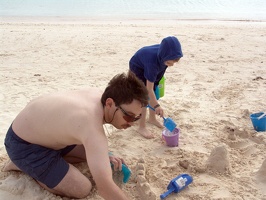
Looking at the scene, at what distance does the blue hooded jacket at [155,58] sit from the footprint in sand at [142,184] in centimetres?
101

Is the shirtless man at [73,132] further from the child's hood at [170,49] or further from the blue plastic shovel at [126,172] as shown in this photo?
the child's hood at [170,49]

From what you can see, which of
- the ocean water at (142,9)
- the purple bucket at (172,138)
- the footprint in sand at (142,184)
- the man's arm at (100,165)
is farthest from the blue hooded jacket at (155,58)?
the ocean water at (142,9)

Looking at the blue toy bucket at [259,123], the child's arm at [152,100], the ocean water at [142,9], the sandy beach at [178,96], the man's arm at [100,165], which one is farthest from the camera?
the ocean water at [142,9]

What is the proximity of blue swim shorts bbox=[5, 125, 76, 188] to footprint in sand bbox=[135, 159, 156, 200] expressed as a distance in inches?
24.1

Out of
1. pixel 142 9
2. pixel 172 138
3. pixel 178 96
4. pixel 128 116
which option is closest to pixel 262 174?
pixel 172 138

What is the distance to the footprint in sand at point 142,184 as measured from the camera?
2.52 m

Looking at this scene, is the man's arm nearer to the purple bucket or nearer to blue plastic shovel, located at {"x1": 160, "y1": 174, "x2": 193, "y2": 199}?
blue plastic shovel, located at {"x1": 160, "y1": 174, "x2": 193, "y2": 199}

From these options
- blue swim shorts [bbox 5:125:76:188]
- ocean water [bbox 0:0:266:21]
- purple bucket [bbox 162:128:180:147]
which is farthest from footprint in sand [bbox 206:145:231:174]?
ocean water [bbox 0:0:266:21]

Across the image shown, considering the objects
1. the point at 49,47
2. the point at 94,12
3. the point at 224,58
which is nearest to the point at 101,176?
the point at 224,58

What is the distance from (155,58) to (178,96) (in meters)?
1.29

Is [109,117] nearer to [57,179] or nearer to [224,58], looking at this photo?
[57,179]

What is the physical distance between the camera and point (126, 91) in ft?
6.94

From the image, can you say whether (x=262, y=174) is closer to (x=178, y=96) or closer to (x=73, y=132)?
(x=73, y=132)

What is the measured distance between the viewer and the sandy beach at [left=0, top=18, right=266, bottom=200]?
2721 millimetres
